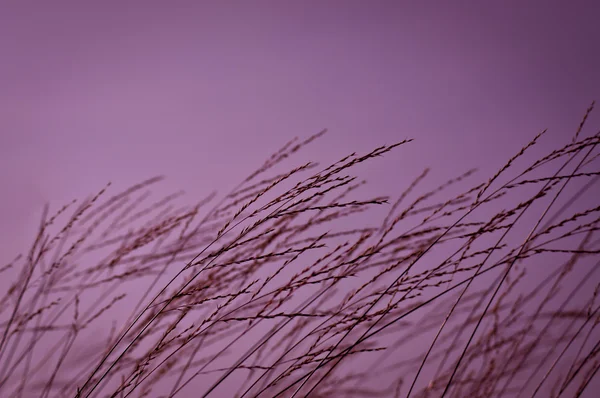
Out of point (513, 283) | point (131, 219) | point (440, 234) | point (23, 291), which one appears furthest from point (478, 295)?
→ point (23, 291)

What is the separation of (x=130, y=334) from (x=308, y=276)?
1.87 ft

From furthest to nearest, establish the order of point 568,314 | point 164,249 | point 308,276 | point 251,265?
1. point 164,249
2. point 251,265
3. point 568,314
4. point 308,276

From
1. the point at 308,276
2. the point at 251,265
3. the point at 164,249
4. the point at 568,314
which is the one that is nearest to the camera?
Answer: the point at 308,276

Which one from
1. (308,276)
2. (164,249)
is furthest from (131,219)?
(308,276)

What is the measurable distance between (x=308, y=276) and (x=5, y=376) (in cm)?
A: 92

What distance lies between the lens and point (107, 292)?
134 centimetres

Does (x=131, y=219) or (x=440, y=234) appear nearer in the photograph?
(x=440, y=234)

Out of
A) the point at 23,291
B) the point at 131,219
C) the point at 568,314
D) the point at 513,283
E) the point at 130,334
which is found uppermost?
the point at 131,219

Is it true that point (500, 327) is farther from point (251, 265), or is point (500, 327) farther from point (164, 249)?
point (164, 249)

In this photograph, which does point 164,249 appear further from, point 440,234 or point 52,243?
point 440,234

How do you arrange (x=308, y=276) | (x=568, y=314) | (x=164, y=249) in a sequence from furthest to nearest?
(x=164, y=249) → (x=568, y=314) → (x=308, y=276)

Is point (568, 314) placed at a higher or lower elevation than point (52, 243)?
lower

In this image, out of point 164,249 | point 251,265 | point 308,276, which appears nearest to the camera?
point 308,276

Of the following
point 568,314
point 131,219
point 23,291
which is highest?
point 131,219
